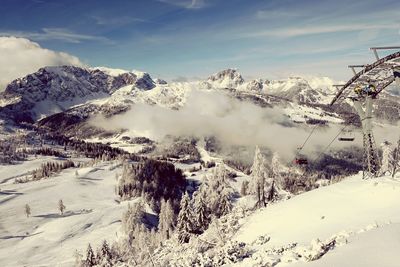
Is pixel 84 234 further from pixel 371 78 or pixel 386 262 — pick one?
pixel 386 262

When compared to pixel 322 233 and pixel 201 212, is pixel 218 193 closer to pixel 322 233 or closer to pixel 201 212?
pixel 201 212

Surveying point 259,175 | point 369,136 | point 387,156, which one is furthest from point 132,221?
point 369,136

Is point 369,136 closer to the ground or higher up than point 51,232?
higher up

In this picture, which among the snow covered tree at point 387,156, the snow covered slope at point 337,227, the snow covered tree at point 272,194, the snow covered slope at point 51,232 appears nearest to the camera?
the snow covered slope at point 337,227

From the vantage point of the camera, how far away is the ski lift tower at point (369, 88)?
4100 cm

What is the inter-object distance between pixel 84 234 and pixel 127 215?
18534mm

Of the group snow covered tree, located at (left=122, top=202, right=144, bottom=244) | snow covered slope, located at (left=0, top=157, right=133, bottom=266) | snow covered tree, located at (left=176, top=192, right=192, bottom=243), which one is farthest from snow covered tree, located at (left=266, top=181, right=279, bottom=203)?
snow covered slope, located at (left=0, top=157, right=133, bottom=266)

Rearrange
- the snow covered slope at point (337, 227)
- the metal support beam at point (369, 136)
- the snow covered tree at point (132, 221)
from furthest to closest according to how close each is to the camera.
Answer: the snow covered tree at point (132, 221)
the metal support beam at point (369, 136)
the snow covered slope at point (337, 227)

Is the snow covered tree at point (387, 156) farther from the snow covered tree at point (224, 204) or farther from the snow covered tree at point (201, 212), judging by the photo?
the snow covered tree at point (201, 212)

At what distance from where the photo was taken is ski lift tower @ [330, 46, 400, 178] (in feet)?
135

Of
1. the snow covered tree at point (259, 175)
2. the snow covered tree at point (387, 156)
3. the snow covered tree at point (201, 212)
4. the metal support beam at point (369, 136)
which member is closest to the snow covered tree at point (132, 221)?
the snow covered tree at point (201, 212)

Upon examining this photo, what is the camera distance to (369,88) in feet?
155

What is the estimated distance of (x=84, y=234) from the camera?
6270 inches

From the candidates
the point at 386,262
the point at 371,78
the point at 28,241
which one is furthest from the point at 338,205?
the point at 28,241
